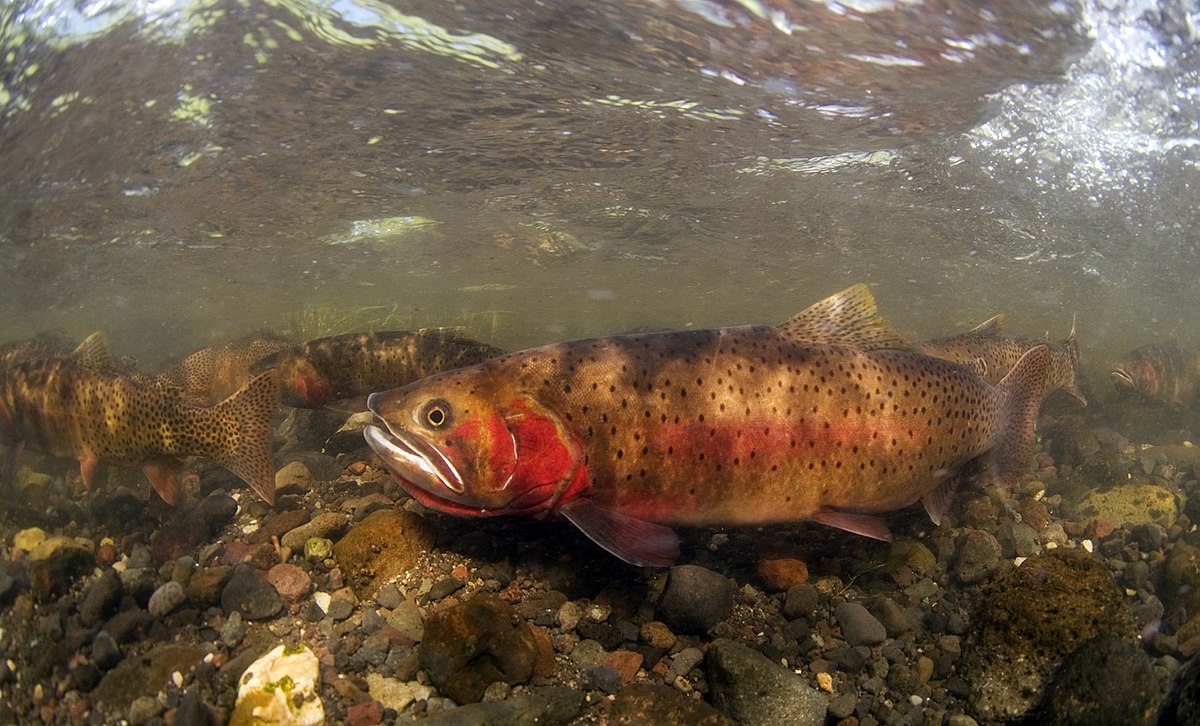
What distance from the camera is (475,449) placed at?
3459 millimetres

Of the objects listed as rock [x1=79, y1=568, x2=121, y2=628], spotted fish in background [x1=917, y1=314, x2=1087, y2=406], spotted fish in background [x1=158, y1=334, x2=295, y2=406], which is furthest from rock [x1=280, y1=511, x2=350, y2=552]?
spotted fish in background [x1=917, y1=314, x2=1087, y2=406]

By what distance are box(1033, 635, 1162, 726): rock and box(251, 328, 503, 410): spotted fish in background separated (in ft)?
20.5

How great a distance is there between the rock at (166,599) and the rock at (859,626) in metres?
4.29

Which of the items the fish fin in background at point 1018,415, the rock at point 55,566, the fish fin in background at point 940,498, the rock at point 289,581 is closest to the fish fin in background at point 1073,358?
the fish fin in background at point 1018,415

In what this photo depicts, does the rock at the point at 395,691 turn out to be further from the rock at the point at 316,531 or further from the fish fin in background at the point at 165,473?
the fish fin in background at the point at 165,473

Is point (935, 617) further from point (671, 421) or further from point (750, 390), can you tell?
point (671, 421)

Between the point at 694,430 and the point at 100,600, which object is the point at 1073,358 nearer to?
the point at 694,430

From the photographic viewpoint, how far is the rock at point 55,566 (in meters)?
4.07

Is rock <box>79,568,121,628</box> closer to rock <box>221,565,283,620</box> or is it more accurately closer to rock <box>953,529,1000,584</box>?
rock <box>221,565,283,620</box>

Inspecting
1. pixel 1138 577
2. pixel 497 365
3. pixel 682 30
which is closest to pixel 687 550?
pixel 497 365

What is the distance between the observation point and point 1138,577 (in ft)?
15.1

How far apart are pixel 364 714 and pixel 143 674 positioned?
4.38ft

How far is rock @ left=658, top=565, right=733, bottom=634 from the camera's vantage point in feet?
11.9

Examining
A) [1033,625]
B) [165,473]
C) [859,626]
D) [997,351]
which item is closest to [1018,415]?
[1033,625]
